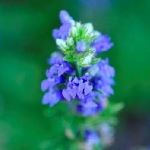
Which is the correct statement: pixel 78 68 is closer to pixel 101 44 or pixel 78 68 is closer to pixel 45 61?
pixel 101 44

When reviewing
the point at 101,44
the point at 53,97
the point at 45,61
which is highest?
the point at 45,61

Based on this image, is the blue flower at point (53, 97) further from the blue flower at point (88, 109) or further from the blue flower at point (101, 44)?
the blue flower at point (101, 44)

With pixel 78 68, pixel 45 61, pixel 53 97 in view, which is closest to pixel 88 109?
pixel 53 97

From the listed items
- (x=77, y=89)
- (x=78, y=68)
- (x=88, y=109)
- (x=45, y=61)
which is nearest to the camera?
(x=77, y=89)

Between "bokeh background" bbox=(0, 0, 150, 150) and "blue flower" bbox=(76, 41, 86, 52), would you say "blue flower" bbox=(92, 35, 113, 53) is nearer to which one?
"blue flower" bbox=(76, 41, 86, 52)

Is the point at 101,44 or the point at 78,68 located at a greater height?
the point at 101,44

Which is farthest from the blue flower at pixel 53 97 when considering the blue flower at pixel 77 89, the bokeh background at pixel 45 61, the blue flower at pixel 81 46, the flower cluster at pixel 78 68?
the bokeh background at pixel 45 61
